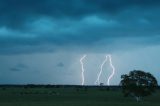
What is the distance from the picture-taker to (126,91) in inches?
4222

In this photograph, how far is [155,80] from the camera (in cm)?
10388

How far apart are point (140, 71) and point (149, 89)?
5.05 m

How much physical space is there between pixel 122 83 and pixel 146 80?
248 inches

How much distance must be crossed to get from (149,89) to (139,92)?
2.70 meters

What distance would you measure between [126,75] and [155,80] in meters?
7.35

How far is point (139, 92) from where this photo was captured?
105m

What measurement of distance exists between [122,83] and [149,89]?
6.96 meters

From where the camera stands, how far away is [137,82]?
104000 millimetres

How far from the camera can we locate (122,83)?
105 m

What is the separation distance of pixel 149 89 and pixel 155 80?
274 cm

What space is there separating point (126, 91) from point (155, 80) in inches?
326

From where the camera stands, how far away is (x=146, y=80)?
10294 cm

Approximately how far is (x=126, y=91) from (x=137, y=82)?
4.78 metres
